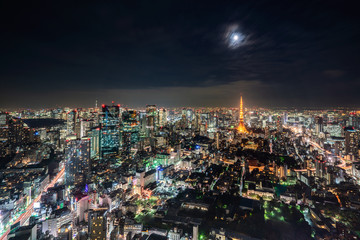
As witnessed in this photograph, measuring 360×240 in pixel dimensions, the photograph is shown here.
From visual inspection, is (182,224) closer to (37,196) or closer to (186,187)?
(186,187)

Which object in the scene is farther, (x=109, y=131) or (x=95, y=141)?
(x=109, y=131)

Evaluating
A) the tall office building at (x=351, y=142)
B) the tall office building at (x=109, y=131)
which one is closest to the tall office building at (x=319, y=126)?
the tall office building at (x=351, y=142)

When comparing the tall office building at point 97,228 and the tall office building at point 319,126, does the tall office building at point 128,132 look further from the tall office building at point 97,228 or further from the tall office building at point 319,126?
the tall office building at point 319,126

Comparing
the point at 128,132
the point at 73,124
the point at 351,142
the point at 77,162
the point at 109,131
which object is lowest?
the point at 77,162

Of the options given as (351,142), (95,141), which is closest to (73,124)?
(95,141)

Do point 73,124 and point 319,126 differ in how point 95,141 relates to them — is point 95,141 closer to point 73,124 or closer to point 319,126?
point 73,124

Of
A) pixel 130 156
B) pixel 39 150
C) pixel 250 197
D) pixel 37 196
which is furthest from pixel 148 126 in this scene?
pixel 250 197

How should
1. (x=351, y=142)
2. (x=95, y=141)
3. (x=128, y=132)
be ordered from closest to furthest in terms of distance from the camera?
(x=351, y=142), (x=95, y=141), (x=128, y=132)
